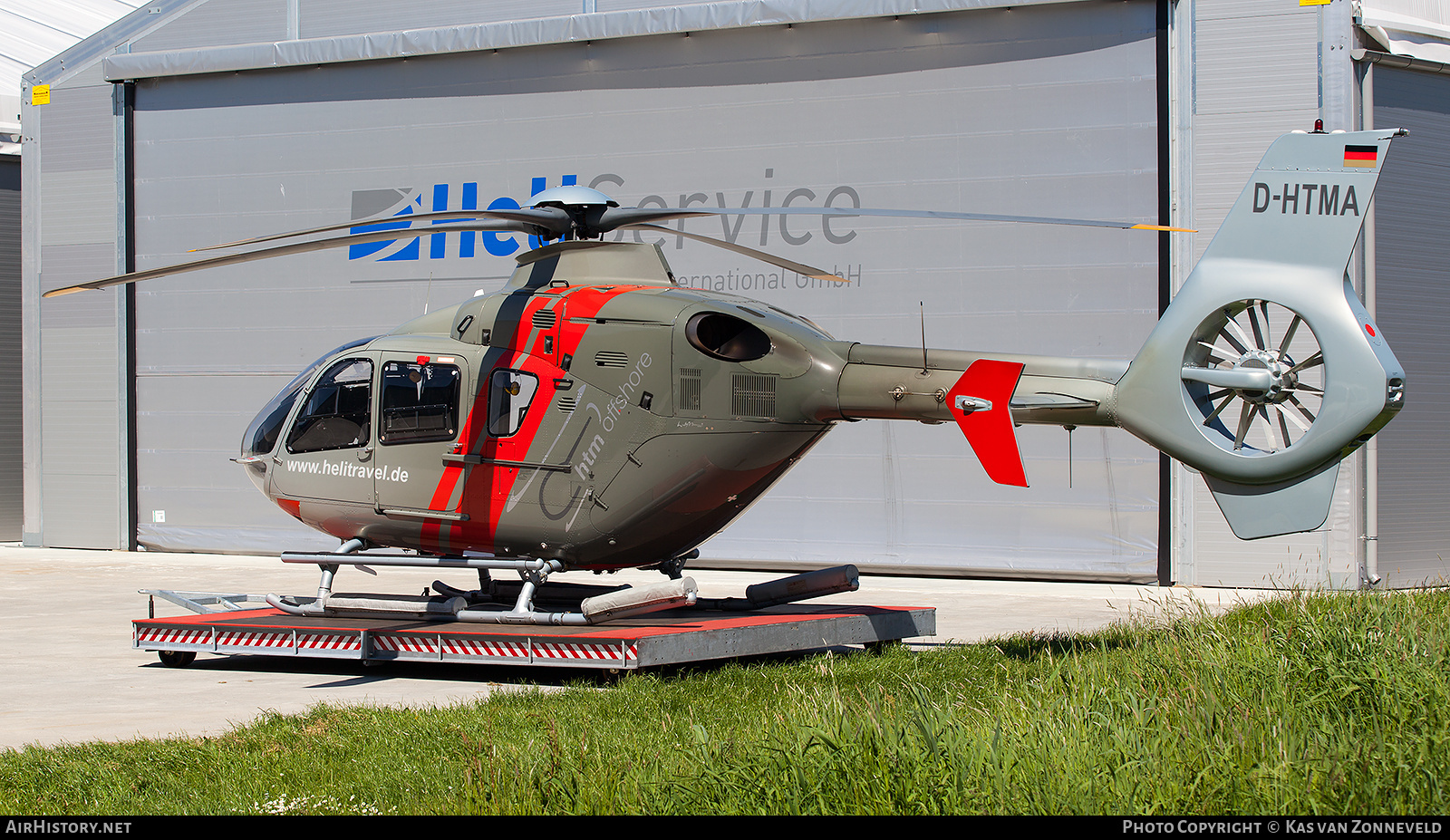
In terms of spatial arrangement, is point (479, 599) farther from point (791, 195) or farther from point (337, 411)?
point (791, 195)

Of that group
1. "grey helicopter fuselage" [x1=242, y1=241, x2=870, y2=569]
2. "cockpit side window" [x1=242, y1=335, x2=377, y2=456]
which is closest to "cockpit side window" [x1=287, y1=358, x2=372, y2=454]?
"grey helicopter fuselage" [x1=242, y1=241, x2=870, y2=569]

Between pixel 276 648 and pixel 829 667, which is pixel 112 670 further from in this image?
pixel 829 667

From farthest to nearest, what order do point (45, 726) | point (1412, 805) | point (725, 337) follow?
point (725, 337) → point (45, 726) → point (1412, 805)

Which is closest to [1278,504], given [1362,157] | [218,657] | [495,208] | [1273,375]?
[1273,375]

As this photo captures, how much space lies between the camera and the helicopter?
24.8 feet

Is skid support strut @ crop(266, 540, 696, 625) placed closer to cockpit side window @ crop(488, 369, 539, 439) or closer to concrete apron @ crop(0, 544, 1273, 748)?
concrete apron @ crop(0, 544, 1273, 748)

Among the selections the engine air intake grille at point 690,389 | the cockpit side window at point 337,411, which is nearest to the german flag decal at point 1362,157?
the engine air intake grille at point 690,389

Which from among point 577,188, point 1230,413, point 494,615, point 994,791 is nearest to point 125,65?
point 577,188

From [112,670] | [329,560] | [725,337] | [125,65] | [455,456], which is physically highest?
[125,65]

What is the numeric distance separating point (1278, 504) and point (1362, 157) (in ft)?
6.61

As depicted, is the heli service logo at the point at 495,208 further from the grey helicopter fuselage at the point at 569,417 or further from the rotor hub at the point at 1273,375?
the rotor hub at the point at 1273,375

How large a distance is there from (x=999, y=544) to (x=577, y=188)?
8086mm

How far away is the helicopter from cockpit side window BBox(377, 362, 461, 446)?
0.02m

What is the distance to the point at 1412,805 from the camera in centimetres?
448
